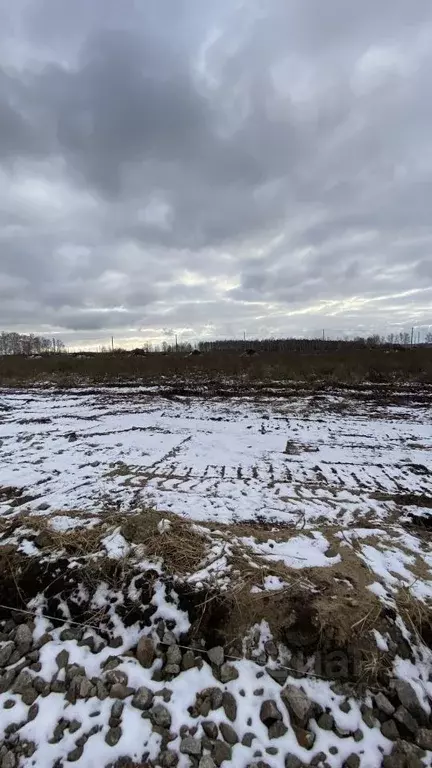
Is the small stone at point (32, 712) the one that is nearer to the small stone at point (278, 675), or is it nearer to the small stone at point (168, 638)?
the small stone at point (168, 638)

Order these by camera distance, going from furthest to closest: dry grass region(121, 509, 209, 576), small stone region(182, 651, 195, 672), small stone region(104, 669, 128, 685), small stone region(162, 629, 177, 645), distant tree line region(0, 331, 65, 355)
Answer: distant tree line region(0, 331, 65, 355)
dry grass region(121, 509, 209, 576)
small stone region(162, 629, 177, 645)
small stone region(182, 651, 195, 672)
small stone region(104, 669, 128, 685)

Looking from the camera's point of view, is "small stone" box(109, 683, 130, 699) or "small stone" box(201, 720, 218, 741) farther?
"small stone" box(109, 683, 130, 699)

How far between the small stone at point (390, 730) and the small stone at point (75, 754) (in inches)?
76.7

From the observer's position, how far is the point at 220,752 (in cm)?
241

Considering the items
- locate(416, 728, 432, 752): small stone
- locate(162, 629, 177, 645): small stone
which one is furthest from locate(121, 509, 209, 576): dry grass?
locate(416, 728, 432, 752): small stone

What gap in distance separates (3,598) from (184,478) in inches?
124

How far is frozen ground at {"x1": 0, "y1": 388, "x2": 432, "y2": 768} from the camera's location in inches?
97.2

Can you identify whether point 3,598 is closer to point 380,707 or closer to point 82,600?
point 82,600

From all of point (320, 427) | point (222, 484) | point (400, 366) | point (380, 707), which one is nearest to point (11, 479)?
point (222, 484)

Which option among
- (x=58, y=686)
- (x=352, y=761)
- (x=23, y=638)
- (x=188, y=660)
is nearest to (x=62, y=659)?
(x=58, y=686)

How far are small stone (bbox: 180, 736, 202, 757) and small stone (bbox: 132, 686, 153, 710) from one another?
34cm

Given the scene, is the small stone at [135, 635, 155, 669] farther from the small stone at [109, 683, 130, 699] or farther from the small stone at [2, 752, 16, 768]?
the small stone at [2, 752, 16, 768]

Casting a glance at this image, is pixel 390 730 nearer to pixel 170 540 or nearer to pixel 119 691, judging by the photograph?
pixel 119 691

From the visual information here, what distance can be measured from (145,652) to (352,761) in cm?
155
